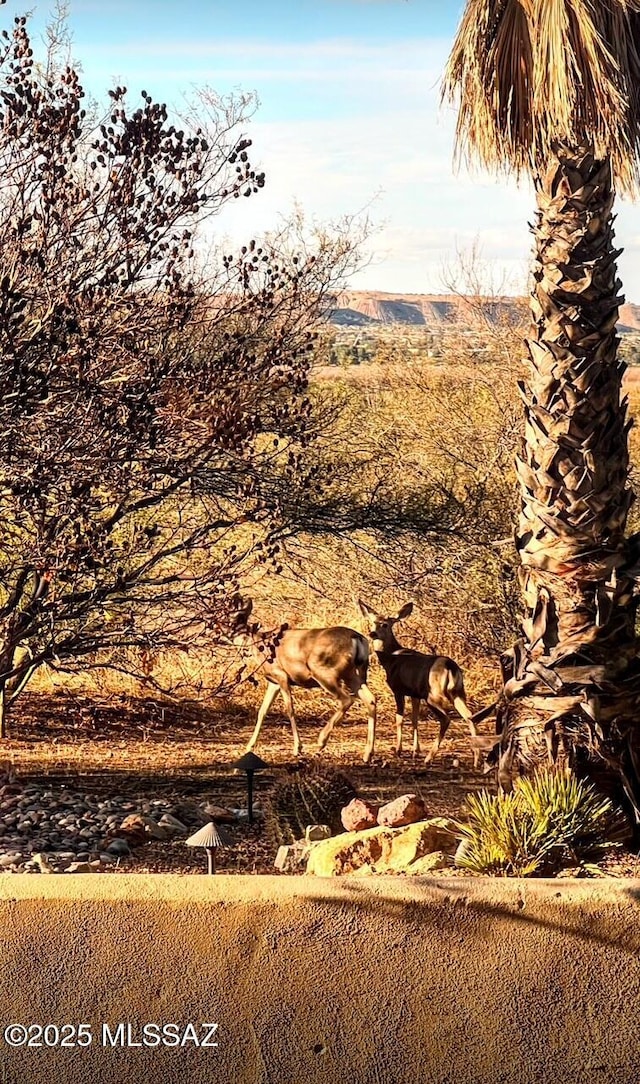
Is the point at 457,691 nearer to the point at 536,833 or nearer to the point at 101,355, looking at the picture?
the point at 101,355

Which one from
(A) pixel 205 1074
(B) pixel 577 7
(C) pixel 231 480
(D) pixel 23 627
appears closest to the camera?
(A) pixel 205 1074

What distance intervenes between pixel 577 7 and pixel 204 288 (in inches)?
159

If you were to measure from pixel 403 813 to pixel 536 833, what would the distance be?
66.0 inches

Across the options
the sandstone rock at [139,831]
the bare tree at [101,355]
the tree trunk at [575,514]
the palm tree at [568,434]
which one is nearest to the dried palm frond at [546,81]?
the palm tree at [568,434]

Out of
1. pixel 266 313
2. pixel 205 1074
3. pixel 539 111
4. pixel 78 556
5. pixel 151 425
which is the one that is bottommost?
pixel 205 1074

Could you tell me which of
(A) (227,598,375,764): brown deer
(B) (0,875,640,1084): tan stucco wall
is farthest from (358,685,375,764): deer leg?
(B) (0,875,640,1084): tan stucco wall

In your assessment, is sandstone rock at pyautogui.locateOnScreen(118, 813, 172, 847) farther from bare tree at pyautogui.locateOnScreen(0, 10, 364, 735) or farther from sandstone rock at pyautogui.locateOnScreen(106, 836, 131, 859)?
Result: bare tree at pyautogui.locateOnScreen(0, 10, 364, 735)

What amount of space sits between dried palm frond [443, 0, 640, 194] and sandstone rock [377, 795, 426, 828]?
3.49 meters

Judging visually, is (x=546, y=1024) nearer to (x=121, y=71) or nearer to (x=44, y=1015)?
(x=44, y=1015)

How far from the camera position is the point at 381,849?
5.98 meters

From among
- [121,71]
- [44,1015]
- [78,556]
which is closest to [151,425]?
[78,556]

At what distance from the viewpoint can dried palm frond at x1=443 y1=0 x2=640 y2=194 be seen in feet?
19.4

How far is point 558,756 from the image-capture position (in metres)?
6.20

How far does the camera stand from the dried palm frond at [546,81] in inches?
233
